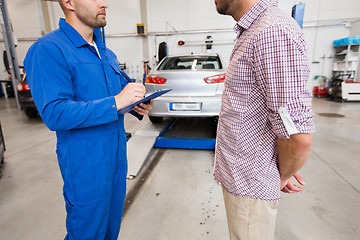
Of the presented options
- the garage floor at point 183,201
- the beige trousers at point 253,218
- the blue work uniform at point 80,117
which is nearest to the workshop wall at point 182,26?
the garage floor at point 183,201

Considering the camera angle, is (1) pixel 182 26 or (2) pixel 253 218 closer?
(2) pixel 253 218

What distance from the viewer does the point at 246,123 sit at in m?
0.78

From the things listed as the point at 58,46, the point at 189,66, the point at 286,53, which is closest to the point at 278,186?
the point at 286,53

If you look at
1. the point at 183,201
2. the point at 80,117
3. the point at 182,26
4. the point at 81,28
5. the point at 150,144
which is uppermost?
the point at 182,26

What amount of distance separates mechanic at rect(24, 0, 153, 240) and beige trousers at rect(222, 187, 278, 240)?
67cm

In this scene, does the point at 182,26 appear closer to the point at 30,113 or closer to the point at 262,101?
the point at 30,113

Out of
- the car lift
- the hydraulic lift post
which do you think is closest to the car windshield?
the car lift

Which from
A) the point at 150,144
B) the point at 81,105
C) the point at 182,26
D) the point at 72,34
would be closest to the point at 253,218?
the point at 81,105

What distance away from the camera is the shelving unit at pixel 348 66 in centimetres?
718

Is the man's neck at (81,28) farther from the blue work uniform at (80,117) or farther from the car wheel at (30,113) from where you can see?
the car wheel at (30,113)

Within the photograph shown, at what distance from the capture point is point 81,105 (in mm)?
829

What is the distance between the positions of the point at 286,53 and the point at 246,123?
0.29m

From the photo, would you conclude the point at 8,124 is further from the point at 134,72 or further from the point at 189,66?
the point at 134,72

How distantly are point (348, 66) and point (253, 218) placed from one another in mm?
10048
